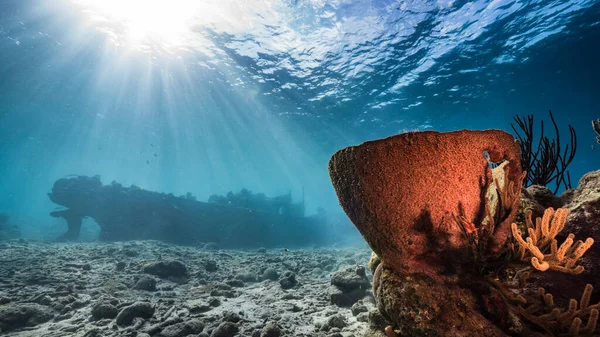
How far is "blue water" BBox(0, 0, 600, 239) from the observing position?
12.2m

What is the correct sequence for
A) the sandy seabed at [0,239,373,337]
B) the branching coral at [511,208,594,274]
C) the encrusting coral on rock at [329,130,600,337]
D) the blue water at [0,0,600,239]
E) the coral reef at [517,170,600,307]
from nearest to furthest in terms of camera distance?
→ the branching coral at [511,208,594,274] → the encrusting coral on rock at [329,130,600,337] → the coral reef at [517,170,600,307] → the sandy seabed at [0,239,373,337] → the blue water at [0,0,600,239]

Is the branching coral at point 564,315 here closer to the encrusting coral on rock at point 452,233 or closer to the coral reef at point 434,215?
the encrusting coral on rock at point 452,233

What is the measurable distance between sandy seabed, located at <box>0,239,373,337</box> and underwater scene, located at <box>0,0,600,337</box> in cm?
6

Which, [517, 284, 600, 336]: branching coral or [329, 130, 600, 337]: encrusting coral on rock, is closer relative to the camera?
[517, 284, 600, 336]: branching coral

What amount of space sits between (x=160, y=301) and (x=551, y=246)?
25.0 feet

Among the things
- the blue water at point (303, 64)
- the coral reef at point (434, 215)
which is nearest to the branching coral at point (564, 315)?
the coral reef at point (434, 215)

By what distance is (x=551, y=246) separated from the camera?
1.79m

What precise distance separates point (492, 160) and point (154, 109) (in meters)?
31.8

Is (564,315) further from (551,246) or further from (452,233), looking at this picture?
(452,233)

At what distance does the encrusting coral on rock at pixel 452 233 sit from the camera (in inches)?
79.4

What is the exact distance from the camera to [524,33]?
12.8 m

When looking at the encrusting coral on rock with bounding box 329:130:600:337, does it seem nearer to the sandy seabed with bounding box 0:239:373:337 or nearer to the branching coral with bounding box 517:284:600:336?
the branching coral with bounding box 517:284:600:336

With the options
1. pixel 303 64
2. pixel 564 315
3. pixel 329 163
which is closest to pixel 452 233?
pixel 564 315

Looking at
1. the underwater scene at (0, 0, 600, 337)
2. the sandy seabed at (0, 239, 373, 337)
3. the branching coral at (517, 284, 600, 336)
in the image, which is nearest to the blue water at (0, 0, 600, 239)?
the underwater scene at (0, 0, 600, 337)
